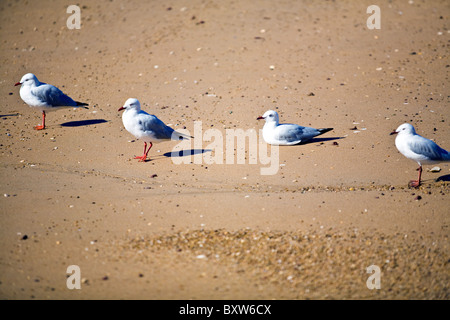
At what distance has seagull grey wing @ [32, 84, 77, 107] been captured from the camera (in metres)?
9.52

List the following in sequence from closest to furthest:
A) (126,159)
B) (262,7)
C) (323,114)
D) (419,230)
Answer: (419,230) < (126,159) < (323,114) < (262,7)

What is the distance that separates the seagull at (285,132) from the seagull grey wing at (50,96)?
3982mm

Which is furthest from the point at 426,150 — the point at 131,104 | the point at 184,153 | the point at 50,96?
the point at 50,96

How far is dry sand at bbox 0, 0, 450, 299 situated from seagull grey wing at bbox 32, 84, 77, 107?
538 millimetres

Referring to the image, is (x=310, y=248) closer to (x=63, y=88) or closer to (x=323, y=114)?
(x=323, y=114)

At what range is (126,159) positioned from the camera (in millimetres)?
8414

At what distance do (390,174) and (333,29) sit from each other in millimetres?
6409

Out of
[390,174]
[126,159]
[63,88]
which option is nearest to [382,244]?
[390,174]

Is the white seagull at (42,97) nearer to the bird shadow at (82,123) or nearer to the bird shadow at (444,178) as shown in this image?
the bird shadow at (82,123)

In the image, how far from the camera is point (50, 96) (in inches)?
377

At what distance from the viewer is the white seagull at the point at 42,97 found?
953 cm

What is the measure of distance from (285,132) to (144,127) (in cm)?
235

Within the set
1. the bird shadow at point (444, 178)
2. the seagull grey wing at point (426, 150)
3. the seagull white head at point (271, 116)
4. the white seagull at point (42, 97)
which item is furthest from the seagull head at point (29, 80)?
the bird shadow at point (444, 178)

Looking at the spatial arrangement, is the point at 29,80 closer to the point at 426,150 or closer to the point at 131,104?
the point at 131,104
